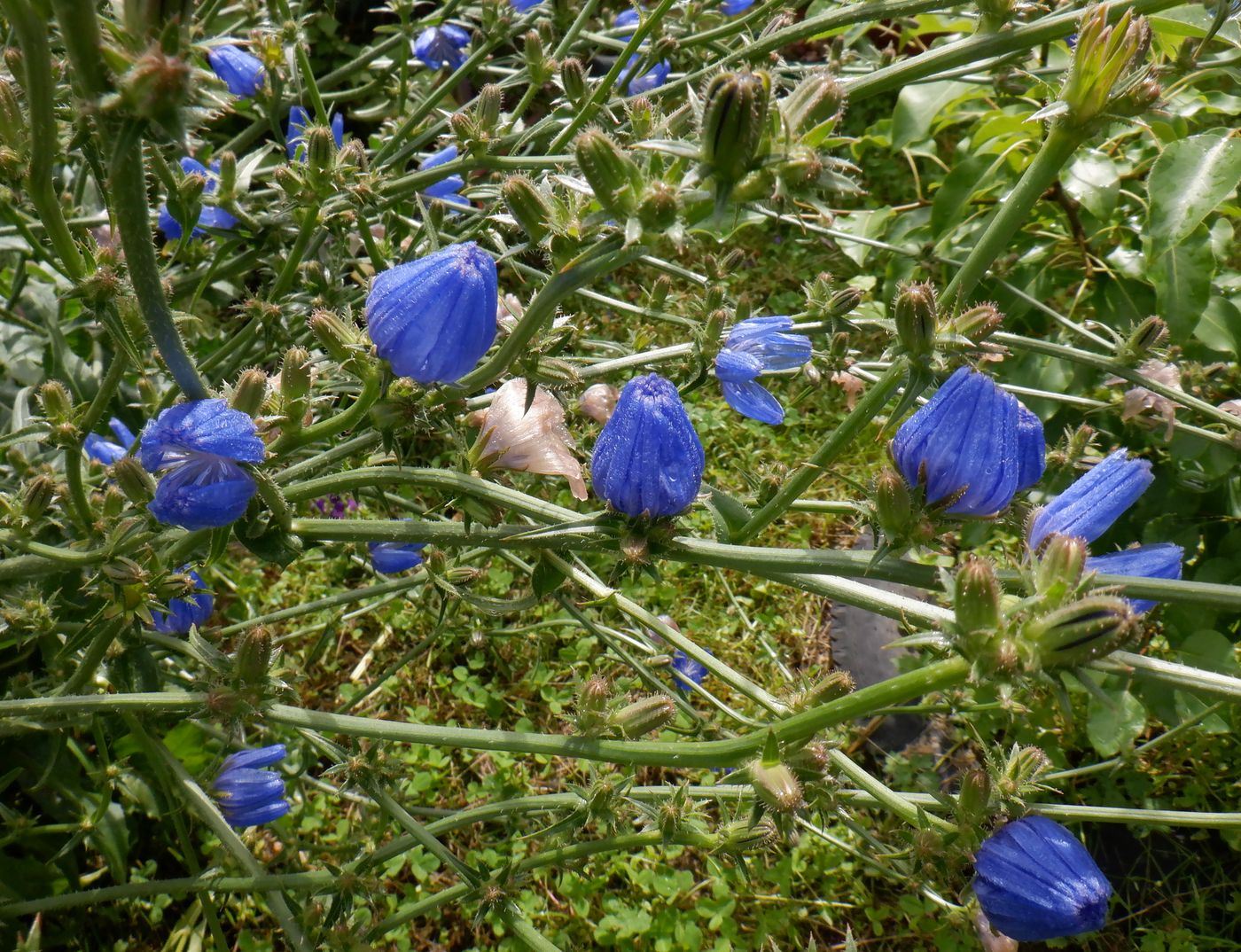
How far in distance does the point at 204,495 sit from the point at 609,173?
0.85 metres

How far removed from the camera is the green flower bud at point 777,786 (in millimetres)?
1516

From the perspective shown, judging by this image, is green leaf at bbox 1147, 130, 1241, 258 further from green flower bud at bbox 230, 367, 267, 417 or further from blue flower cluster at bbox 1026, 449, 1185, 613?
green flower bud at bbox 230, 367, 267, 417

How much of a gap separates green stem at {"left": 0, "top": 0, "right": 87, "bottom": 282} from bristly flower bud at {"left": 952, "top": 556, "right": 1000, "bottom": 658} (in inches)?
53.0

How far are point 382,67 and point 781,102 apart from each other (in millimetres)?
3090

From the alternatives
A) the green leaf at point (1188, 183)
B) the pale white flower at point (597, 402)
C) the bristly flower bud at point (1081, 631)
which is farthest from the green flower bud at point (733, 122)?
the green leaf at point (1188, 183)

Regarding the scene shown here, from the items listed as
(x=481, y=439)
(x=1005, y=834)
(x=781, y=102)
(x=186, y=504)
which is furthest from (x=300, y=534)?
(x=1005, y=834)

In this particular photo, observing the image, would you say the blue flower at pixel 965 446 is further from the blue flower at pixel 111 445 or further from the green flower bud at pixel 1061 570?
the blue flower at pixel 111 445

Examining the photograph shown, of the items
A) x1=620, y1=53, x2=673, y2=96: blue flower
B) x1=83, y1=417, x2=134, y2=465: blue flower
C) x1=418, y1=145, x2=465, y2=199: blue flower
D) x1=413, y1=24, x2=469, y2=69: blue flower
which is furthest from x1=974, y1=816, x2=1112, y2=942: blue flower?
x1=413, y1=24, x2=469, y2=69: blue flower

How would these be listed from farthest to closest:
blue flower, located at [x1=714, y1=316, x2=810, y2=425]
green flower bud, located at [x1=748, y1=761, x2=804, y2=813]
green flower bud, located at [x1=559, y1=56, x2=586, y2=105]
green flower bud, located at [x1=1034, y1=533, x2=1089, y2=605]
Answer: green flower bud, located at [x1=559, y1=56, x2=586, y2=105], blue flower, located at [x1=714, y1=316, x2=810, y2=425], green flower bud, located at [x1=748, y1=761, x2=804, y2=813], green flower bud, located at [x1=1034, y1=533, x2=1089, y2=605]

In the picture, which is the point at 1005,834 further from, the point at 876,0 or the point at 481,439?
the point at 876,0

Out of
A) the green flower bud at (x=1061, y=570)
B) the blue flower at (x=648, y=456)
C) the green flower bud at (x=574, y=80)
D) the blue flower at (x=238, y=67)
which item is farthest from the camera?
the blue flower at (x=238, y=67)

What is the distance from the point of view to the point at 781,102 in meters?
1.50

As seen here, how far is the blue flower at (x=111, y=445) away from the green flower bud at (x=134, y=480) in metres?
0.94

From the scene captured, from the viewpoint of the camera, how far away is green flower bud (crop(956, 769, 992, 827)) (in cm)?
189
